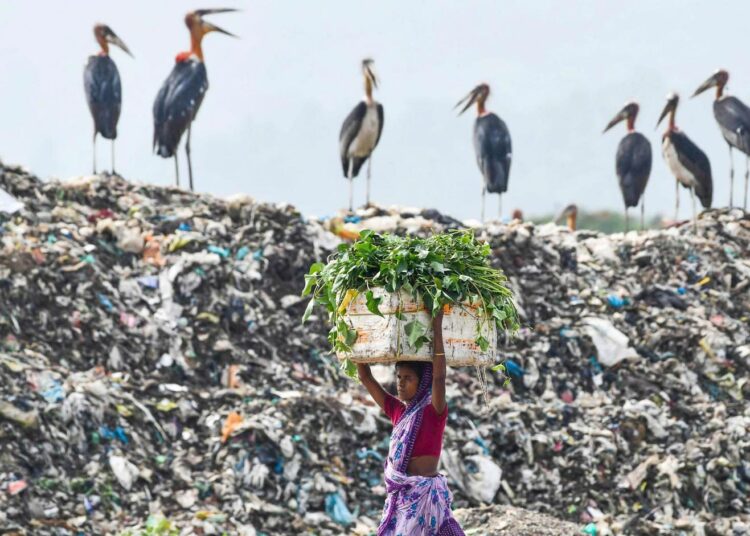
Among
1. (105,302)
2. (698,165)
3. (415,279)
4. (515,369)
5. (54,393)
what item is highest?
(698,165)

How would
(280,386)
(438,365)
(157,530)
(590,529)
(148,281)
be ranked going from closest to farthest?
1. (438,365)
2. (157,530)
3. (590,529)
4. (280,386)
5. (148,281)

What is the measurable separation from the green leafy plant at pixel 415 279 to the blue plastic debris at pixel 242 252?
23.6 ft

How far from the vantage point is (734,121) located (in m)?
17.9

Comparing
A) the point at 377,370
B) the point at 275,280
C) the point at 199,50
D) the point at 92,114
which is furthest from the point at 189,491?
the point at 199,50

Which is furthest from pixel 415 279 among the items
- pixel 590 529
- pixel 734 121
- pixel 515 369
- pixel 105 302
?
pixel 734 121

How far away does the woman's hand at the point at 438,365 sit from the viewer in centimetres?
542

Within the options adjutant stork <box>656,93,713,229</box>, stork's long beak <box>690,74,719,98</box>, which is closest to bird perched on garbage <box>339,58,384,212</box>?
adjutant stork <box>656,93,713,229</box>

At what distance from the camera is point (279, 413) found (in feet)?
34.7

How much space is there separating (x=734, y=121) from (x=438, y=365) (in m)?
13.7

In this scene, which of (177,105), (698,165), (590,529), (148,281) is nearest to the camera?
(590,529)

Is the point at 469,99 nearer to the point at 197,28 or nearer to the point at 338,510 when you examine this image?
the point at 197,28

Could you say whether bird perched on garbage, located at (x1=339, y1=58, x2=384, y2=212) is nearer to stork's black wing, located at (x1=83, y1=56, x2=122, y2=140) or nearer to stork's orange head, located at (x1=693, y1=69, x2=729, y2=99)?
stork's black wing, located at (x1=83, y1=56, x2=122, y2=140)

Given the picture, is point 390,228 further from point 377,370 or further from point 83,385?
point 83,385

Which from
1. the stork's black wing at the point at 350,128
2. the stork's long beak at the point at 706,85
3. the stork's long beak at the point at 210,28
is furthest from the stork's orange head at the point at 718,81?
Answer: the stork's long beak at the point at 210,28
